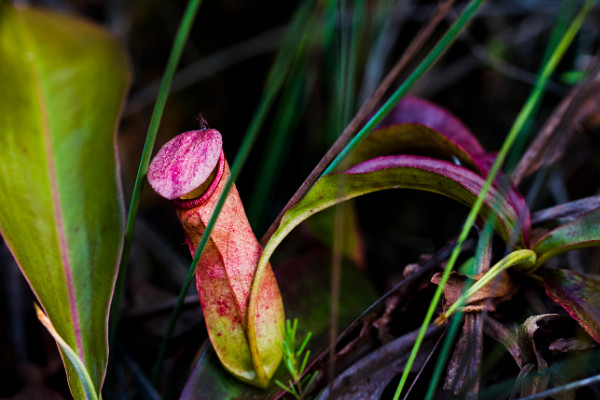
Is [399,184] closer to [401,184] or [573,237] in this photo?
[401,184]

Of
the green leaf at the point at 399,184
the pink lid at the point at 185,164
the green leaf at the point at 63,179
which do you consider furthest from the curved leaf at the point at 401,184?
the green leaf at the point at 63,179

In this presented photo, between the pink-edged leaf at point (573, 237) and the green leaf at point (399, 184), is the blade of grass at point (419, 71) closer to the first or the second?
the green leaf at point (399, 184)

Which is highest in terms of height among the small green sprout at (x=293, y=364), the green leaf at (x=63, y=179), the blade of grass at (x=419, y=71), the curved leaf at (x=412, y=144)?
the blade of grass at (x=419, y=71)

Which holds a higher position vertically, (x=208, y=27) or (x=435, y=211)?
(x=208, y=27)

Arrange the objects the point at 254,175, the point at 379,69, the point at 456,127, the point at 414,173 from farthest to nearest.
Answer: the point at 254,175 < the point at 379,69 < the point at 456,127 < the point at 414,173

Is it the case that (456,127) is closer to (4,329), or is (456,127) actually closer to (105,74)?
(105,74)

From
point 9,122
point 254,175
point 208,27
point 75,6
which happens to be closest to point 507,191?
point 9,122

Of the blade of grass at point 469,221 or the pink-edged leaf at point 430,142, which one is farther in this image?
the pink-edged leaf at point 430,142
